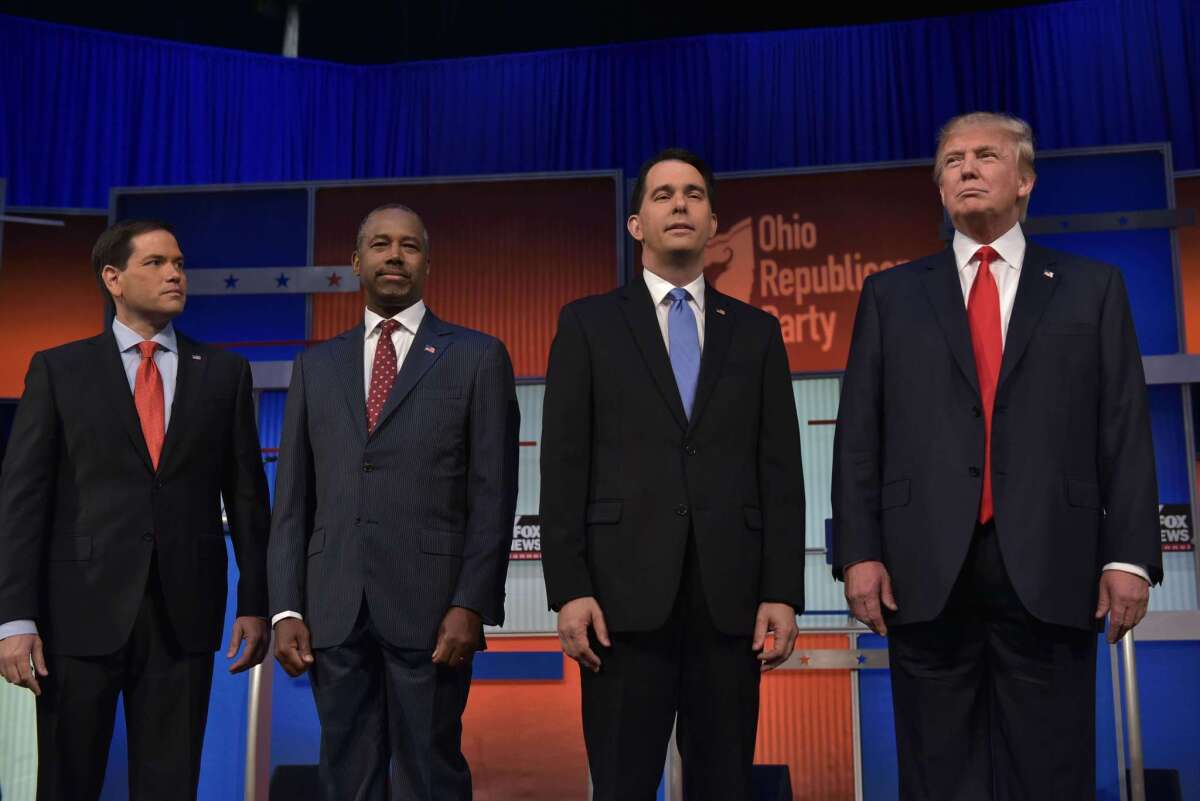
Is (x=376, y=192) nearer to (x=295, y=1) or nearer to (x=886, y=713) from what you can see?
(x=295, y=1)

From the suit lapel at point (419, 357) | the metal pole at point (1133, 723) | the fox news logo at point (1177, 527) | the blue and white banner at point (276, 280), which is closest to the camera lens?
the suit lapel at point (419, 357)

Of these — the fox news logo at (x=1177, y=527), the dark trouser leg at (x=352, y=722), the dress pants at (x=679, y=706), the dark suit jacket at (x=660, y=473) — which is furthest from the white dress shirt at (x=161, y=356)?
the fox news logo at (x=1177, y=527)

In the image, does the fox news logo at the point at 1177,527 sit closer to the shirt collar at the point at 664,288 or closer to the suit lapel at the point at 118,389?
the shirt collar at the point at 664,288

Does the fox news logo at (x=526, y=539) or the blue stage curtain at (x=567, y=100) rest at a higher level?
the blue stage curtain at (x=567, y=100)

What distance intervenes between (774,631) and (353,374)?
0.93 meters

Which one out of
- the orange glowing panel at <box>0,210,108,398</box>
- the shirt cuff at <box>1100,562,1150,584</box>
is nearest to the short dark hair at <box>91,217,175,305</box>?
the shirt cuff at <box>1100,562,1150,584</box>

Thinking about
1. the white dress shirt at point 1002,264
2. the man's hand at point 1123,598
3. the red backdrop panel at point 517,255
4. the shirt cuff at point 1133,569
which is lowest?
the man's hand at point 1123,598

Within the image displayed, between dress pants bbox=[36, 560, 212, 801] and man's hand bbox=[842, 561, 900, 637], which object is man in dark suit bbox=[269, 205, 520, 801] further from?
man's hand bbox=[842, 561, 900, 637]

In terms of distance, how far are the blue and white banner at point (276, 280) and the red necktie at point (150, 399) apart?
4.44 feet

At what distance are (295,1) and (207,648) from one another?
5010 mm

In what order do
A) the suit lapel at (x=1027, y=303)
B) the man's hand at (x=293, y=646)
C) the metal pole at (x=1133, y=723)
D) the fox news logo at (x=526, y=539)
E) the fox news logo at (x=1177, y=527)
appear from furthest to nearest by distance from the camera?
the fox news logo at (x=526, y=539) < the fox news logo at (x=1177, y=527) < the metal pole at (x=1133, y=723) < the man's hand at (x=293, y=646) < the suit lapel at (x=1027, y=303)

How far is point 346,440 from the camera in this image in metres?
2.28

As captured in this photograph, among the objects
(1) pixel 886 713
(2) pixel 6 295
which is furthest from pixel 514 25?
(1) pixel 886 713

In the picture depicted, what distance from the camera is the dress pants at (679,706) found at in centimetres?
200
